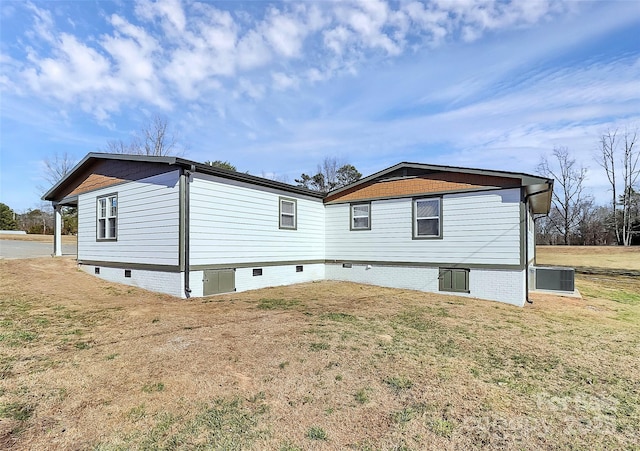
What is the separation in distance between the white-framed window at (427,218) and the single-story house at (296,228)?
3cm

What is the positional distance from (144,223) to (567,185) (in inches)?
1716

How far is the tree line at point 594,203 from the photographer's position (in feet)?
112

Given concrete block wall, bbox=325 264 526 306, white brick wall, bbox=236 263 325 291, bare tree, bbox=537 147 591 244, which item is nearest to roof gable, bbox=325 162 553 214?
concrete block wall, bbox=325 264 526 306

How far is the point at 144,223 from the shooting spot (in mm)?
9617

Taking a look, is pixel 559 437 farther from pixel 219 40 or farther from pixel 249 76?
pixel 249 76

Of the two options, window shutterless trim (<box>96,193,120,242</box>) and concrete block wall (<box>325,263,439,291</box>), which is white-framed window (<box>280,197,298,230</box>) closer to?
concrete block wall (<box>325,263,439,291</box>)

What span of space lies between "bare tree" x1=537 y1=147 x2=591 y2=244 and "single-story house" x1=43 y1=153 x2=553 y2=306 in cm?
3158

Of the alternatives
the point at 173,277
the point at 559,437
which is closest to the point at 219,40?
the point at 173,277

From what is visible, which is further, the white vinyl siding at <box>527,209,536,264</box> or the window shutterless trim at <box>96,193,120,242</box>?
the white vinyl siding at <box>527,209,536,264</box>

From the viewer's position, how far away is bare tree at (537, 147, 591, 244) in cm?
3775

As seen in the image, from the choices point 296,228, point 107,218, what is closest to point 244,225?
point 296,228

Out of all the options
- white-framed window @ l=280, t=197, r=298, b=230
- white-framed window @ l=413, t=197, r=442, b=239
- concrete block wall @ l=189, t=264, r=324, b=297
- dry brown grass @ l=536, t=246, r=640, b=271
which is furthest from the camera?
dry brown grass @ l=536, t=246, r=640, b=271

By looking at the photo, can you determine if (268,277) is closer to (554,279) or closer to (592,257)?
(554,279)

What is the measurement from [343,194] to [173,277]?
656 centimetres
